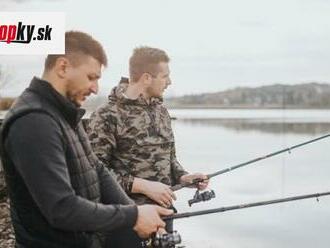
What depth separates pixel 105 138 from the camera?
298cm

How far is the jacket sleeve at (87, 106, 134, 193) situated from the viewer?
9.73 feet

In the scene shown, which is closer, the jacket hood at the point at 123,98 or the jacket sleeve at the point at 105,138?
the jacket sleeve at the point at 105,138

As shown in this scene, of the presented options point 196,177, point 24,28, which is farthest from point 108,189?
point 24,28

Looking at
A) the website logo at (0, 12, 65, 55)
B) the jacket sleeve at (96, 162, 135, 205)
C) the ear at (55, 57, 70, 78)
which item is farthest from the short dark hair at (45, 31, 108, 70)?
the website logo at (0, 12, 65, 55)

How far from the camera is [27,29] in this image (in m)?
4.54

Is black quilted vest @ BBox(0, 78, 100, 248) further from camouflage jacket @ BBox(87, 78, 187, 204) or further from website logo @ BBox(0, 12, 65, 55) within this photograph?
website logo @ BBox(0, 12, 65, 55)

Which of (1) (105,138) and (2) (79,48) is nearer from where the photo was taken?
(2) (79,48)

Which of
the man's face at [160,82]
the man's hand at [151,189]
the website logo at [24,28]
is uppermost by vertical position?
the website logo at [24,28]

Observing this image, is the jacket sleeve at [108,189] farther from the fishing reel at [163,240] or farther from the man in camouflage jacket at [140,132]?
the man in camouflage jacket at [140,132]

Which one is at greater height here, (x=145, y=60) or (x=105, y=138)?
(x=145, y=60)

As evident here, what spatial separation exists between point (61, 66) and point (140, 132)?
4.02 feet

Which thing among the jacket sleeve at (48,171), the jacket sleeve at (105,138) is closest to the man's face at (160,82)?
the jacket sleeve at (105,138)

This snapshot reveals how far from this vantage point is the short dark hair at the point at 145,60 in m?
3.25

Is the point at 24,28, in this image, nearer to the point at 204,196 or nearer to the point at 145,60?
the point at 145,60
